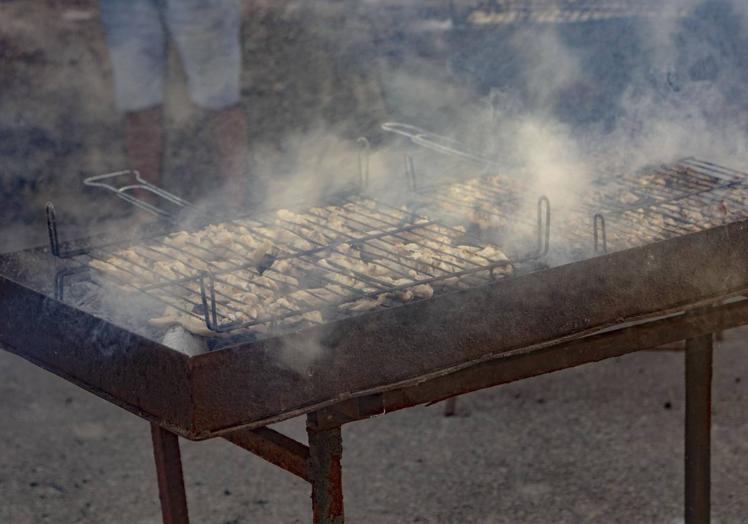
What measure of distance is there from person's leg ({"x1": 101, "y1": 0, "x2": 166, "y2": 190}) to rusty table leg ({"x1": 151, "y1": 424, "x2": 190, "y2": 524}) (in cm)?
282

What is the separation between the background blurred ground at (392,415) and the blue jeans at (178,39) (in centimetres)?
38

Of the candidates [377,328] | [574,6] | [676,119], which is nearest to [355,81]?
[574,6]

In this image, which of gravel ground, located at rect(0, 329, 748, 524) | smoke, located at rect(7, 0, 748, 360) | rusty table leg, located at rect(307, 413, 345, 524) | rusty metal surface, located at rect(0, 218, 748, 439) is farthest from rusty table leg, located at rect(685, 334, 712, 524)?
smoke, located at rect(7, 0, 748, 360)

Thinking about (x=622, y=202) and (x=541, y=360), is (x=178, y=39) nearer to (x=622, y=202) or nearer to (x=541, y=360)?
(x=622, y=202)

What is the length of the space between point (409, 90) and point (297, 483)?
8.66 ft

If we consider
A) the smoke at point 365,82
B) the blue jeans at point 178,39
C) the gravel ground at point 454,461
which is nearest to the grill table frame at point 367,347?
the gravel ground at point 454,461

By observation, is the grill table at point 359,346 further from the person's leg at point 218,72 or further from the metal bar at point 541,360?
the person's leg at point 218,72

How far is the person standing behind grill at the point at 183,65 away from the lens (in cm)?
509

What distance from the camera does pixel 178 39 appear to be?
17.0ft

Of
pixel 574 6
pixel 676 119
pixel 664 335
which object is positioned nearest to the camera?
pixel 664 335

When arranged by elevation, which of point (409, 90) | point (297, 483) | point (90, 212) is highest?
point (409, 90)

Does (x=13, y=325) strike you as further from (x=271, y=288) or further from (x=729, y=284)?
(x=729, y=284)

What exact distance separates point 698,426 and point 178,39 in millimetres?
3176

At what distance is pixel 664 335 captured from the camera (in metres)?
2.65
